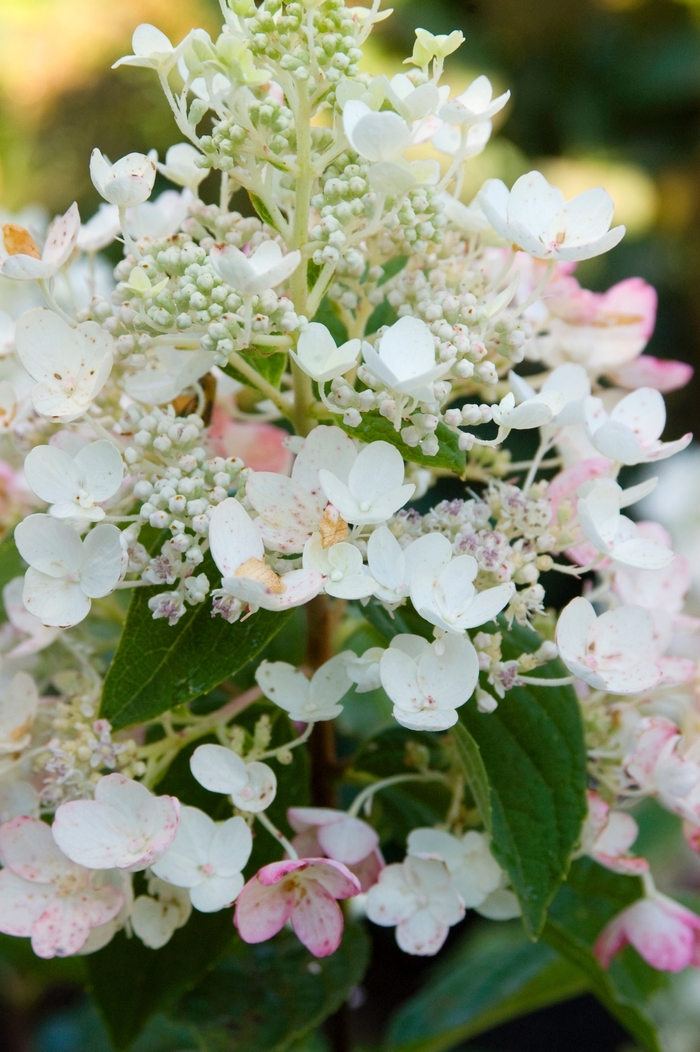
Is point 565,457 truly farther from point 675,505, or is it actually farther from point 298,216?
point 675,505

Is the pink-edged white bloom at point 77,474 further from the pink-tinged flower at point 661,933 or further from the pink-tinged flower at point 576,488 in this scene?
the pink-tinged flower at point 661,933

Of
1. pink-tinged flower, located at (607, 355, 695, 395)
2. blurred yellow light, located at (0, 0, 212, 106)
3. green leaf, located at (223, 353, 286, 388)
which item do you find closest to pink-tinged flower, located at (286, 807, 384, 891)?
green leaf, located at (223, 353, 286, 388)

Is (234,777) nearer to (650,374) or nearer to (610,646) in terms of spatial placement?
(610,646)

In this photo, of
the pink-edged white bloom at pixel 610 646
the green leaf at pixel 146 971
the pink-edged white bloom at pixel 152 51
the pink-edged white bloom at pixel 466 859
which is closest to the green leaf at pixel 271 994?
the green leaf at pixel 146 971

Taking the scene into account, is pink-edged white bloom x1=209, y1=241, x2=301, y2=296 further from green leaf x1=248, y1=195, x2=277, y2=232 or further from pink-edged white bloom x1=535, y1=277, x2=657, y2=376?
pink-edged white bloom x1=535, y1=277, x2=657, y2=376

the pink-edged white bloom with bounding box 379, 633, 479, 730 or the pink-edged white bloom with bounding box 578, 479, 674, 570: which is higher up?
the pink-edged white bloom with bounding box 578, 479, 674, 570

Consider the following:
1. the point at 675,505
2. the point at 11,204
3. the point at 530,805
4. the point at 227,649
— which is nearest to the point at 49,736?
the point at 227,649

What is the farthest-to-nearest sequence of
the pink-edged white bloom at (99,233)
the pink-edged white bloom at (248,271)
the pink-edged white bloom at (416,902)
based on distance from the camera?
the pink-edged white bloom at (99,233), the pink-edged white bloom at (416,902), the pink-edged white bloom at (248,271)

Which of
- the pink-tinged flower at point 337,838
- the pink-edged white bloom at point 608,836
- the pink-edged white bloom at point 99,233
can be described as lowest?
the pink-edged white bloom at point 608,836
